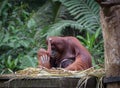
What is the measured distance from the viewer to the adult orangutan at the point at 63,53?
409 centimetres

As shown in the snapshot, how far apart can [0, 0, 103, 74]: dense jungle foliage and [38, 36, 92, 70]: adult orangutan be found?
67.3 inches

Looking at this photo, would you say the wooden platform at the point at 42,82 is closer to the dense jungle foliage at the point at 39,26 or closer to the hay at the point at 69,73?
the hay at the point at 69,73

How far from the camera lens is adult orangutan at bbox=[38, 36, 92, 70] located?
161 inches

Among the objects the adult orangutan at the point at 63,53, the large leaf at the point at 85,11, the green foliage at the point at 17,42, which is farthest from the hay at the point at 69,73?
the large leaf at the point at 85,11

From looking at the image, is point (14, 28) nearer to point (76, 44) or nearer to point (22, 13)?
point (22, 13)

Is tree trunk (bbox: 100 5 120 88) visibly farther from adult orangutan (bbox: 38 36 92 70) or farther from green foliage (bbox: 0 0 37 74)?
green foliage (bbox: 0 0 37 74)

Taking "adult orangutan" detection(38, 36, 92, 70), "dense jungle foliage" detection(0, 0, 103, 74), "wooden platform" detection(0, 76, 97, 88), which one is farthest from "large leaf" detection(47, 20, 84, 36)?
"wooden platform" detection(0, 76, 97, 88)

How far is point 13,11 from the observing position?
8.16 metres

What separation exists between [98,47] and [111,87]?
4.16 meters

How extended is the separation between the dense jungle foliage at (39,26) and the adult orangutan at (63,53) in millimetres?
1709

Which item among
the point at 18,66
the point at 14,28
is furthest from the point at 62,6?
the point at 18,66

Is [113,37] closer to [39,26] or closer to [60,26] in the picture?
[60,26]

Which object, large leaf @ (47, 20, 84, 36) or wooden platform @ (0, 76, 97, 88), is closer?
wooden platform @ (0, 76, 97, 88)

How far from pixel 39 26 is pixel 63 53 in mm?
3921
